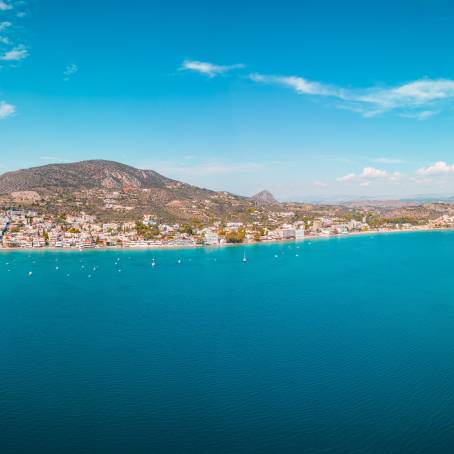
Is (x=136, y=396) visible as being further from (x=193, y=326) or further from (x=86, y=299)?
(x=86, y=299)

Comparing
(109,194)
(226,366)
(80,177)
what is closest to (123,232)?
(109,194)

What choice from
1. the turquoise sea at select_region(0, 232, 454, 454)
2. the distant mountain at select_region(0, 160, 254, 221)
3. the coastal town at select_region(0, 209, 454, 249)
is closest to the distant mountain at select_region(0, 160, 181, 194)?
the distant mountain at select_region(0, 160, 254, 221)

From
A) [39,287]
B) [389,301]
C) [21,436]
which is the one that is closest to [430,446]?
[21,436]

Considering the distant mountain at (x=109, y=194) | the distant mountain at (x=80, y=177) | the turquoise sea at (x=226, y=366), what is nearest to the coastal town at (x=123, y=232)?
the distant mountain at (x=109, y=194)

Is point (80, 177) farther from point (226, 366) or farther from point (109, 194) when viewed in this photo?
Result: point (226, 366)

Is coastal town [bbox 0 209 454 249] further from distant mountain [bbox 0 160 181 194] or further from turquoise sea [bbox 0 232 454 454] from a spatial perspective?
turquoise sea [bbox 0 232 454 454]

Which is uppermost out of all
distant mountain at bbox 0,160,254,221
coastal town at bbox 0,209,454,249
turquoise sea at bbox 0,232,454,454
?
distant mountain at bbox 0,160,254,221
